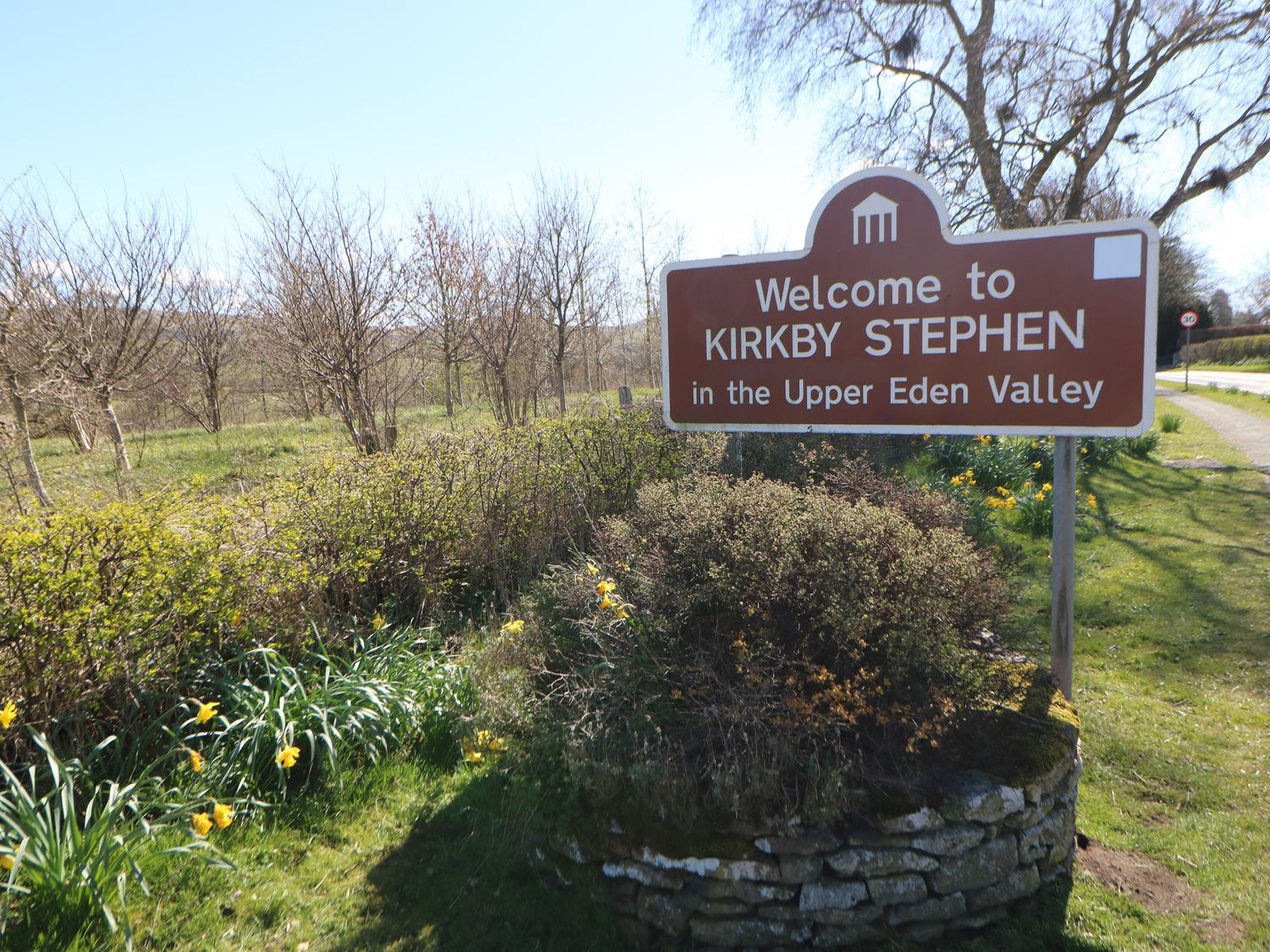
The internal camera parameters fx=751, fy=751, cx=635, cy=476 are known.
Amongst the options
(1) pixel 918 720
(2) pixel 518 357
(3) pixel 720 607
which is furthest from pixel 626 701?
(2) pixel 518 357

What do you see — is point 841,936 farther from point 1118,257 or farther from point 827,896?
point 1118,257

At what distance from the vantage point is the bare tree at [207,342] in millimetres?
17375

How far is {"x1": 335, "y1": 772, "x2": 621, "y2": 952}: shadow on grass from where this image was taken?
258 cm

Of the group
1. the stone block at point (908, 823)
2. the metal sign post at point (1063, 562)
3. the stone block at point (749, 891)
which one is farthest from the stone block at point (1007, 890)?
the metal sign post at point (1063, 562)

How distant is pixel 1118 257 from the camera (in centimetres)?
263

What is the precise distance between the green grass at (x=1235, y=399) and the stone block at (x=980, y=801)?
16090 millimetres

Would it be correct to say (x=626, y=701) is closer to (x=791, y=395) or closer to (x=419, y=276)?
(x=791, y=395)

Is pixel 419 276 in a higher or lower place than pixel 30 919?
higher

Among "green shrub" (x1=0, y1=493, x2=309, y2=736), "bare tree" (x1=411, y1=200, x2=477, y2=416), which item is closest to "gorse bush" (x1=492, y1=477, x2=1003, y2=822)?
"green shrub" (x1=0, y1=493, x2=309, y2=736)

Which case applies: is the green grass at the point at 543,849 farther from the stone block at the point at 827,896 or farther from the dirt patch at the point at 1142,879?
the stone block at the point at 827,896

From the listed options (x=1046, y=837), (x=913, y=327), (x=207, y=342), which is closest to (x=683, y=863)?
(x=1046, y=837)

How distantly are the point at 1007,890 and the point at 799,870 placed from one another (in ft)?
2.52

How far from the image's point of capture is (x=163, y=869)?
2617mm

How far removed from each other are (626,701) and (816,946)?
1.06 m
